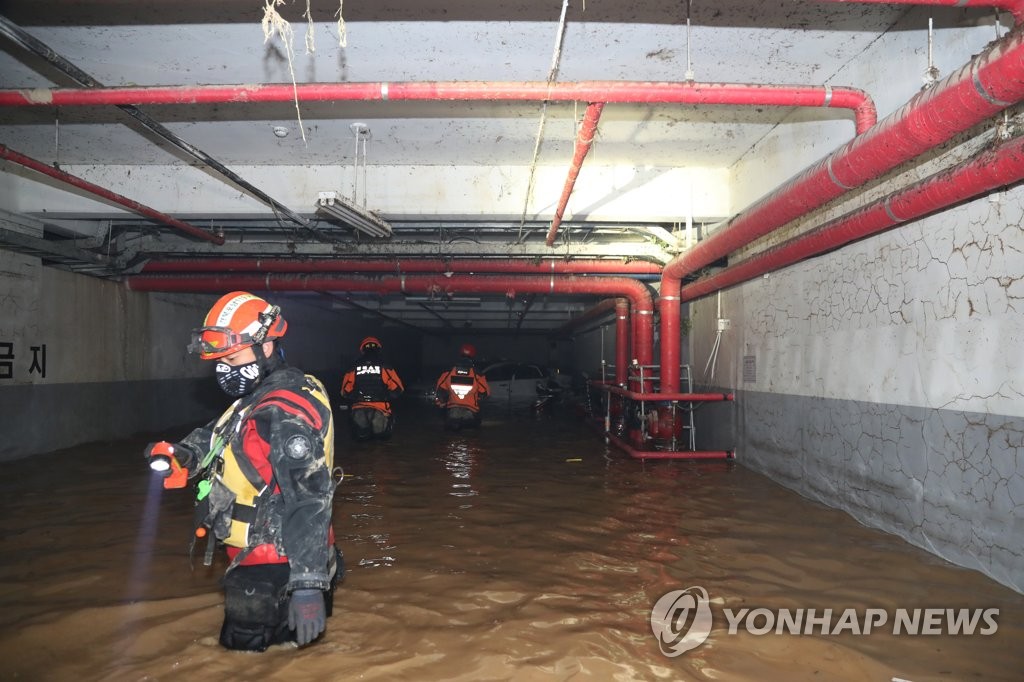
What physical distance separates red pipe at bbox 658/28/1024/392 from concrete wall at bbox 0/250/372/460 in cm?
949

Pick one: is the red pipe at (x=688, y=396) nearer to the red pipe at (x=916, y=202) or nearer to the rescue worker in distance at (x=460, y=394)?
the red pipe at (x=916, y=202)

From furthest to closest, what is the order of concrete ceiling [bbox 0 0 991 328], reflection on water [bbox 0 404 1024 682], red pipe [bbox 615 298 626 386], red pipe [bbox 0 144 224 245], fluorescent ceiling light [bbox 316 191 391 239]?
red pipe [bbox 615 298 626 386]
fluorescent ceiling light [bbox 316 191 391 239]
red pipe [bbox 0 144 224 245]
concrete ceiling [bbox 0 0 991 328]
reflection on water [bbox 0 404 1024 682]

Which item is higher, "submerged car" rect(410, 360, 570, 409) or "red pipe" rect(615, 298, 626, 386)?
"red pipe" rect(615, 298, 626, 386)

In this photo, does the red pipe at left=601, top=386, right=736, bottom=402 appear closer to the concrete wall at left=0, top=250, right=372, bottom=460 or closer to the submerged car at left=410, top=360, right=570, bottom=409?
the concrete wall at left=0, top=250, right=372, bottom=460

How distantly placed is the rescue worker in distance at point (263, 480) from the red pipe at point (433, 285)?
26.1 ft

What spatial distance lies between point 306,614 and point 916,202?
169 inches

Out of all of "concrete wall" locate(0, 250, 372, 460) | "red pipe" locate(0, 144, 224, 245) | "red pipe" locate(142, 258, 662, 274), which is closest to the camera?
"red pipe" locate(0, 144, 224, 245)

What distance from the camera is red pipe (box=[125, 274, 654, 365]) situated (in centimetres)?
1050

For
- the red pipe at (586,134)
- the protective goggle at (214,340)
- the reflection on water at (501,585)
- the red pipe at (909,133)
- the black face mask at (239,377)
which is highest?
the red pipe at (586,134)

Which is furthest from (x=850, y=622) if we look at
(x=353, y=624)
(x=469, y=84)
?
(x=469, y=84)

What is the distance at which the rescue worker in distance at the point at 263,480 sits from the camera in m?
2.45

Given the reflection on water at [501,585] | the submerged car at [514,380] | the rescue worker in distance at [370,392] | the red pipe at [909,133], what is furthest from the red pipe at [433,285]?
the submerged car at [514,380]

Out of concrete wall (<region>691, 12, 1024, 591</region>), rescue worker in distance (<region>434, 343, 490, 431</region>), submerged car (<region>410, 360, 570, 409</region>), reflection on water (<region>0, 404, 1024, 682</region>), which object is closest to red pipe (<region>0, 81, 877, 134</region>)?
concrete wall (<region>691, 12, 1024, 591</region>)

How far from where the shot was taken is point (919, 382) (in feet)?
14.6
